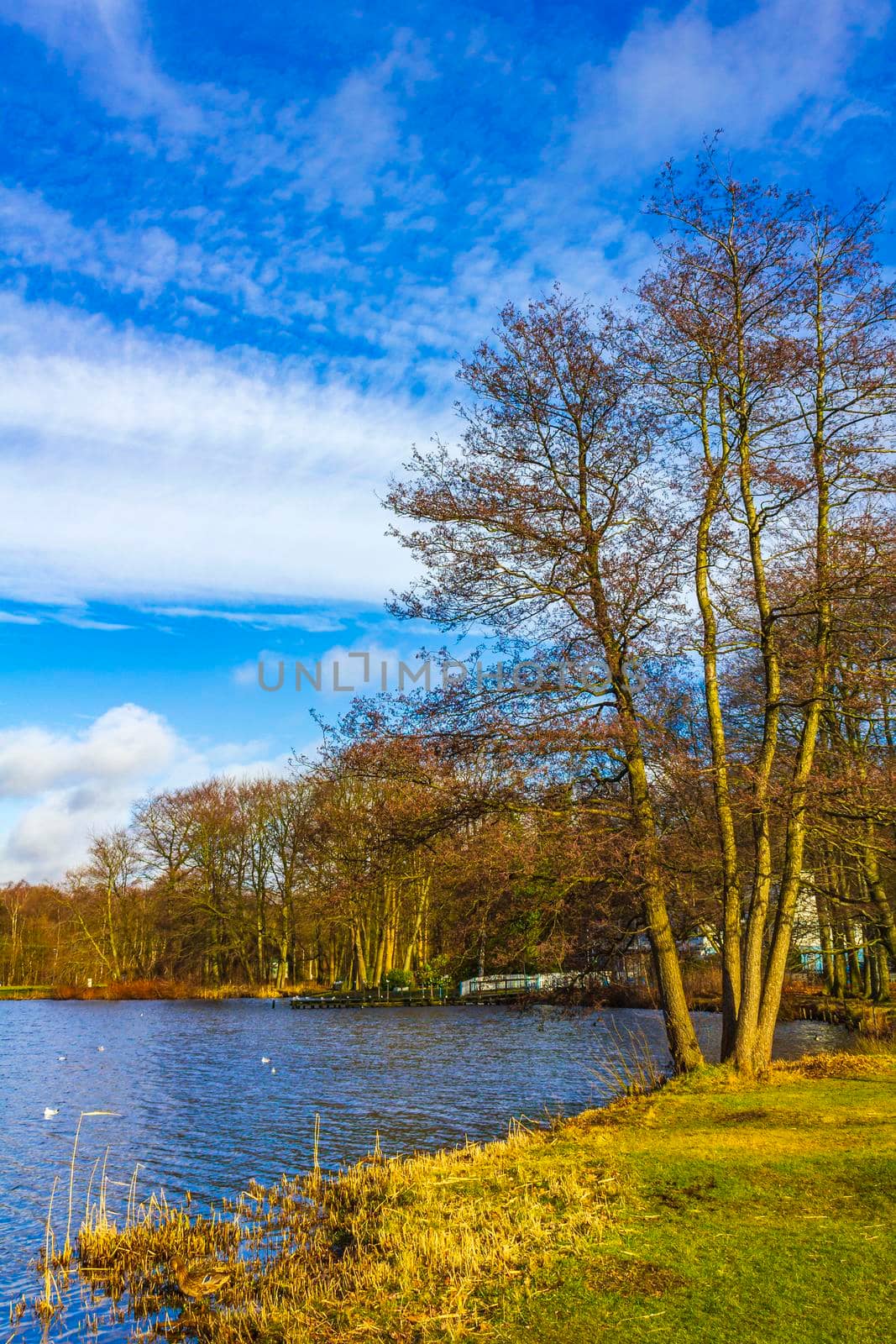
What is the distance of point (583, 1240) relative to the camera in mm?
6156

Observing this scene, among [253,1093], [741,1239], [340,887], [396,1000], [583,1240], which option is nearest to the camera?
[741,1239]

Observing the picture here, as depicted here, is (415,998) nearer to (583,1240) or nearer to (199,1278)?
(199,1278)

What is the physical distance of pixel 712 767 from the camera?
37.4ft

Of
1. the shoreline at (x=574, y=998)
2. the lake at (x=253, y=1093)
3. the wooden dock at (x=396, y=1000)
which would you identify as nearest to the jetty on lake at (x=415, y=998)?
the wooden dock at (x=396, y=1000)

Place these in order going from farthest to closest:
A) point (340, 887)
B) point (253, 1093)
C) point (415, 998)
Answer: point (415, 998) → point (253, 1093) → point (340, 887)

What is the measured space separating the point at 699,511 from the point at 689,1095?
7315mm

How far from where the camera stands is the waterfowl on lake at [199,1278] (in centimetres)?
722

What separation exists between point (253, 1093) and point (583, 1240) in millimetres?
13529

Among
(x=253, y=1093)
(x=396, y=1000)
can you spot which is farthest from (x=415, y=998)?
(x=253, y=1093)

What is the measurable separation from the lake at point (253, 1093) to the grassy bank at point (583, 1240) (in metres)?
1.22

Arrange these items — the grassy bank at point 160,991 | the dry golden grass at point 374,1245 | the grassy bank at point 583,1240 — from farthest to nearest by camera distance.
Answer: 1. the grassy bank at point 160,991
2. the dry golden grass at point 374,1245
3. the grassy bank at point 583,1240

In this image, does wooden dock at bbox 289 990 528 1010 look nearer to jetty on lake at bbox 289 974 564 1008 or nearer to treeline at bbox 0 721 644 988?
jetty on lake at bbox 289 974 564 1008

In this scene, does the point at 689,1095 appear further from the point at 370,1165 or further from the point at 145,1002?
the point at 145,1002

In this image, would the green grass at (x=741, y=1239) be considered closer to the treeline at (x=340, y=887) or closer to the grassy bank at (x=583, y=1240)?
the grassy bank at (x=583, y=1240)
